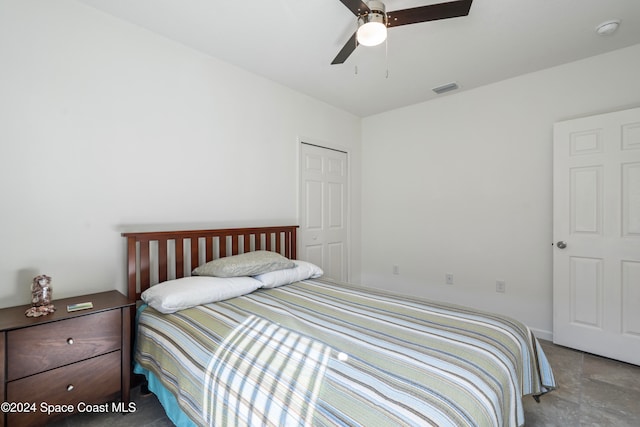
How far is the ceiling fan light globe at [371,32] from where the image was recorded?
1.52m

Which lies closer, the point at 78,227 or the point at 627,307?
the point at 78,227

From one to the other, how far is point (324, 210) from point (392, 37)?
6.63 ft

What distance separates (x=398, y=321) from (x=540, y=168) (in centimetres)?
239

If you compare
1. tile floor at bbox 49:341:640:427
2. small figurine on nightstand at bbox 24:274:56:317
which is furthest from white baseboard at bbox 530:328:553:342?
small figurine on nightstand at bbox 24:274:56:317

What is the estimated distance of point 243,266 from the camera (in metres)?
2.19

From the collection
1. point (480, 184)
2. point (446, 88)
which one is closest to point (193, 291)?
point (480, 184)

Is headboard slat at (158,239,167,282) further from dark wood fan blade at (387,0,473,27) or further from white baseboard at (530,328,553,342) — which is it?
white baseboard at (530,328,553,342)

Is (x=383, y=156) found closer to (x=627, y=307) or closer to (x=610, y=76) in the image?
(x=610, y=76)

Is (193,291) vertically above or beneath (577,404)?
above

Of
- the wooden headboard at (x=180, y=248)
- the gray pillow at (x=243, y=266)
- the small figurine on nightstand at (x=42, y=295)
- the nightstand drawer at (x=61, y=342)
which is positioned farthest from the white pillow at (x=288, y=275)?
the small figurine on nightstand at (x=42, y=295)

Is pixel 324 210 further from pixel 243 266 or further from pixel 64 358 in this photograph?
pixel 64 358

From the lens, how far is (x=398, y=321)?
156 centimetres

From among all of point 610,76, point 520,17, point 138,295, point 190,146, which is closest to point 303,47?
point 190,146

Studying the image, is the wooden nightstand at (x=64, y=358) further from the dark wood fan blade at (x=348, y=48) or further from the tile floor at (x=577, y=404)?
the dark wood fan blade at (x=348, y=48)
